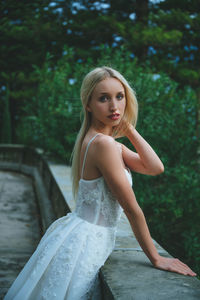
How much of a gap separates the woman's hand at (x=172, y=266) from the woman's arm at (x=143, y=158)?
20.8 inches

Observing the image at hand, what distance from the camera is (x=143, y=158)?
6.97 ft

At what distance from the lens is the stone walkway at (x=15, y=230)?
9.80ft

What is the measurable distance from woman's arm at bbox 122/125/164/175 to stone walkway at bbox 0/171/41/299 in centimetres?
133

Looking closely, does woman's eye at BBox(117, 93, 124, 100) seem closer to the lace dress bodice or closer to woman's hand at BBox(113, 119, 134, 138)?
woman's hand at BBox(113, 119, 134, 138)

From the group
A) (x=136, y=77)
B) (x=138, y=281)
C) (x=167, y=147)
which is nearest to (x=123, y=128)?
(x=138, y=281)

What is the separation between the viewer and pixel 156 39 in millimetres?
12820

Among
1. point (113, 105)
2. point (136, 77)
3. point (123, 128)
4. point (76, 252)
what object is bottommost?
point (136, 77)

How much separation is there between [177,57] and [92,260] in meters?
14.2

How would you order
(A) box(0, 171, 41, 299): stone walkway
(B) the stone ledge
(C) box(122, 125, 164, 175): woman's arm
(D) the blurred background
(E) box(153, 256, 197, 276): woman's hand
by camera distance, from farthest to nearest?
(D) the blurred background, (A) box(0, 171, 41, 299): stone walkway, (C) box(122, 125, 164, 175): woman's arm, (E) box(153, 256, 197, 276): woman's hand, (B) the stone ledge

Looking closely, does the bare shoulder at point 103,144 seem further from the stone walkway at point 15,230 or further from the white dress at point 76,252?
the stone walkway at point 15,230

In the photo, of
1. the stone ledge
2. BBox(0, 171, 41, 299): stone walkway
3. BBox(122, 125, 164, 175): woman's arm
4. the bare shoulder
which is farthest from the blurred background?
the stone ledge

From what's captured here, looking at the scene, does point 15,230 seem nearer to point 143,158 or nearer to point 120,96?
point 143,158

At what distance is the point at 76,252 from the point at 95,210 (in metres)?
0.25

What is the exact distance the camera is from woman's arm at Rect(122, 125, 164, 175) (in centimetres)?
212
